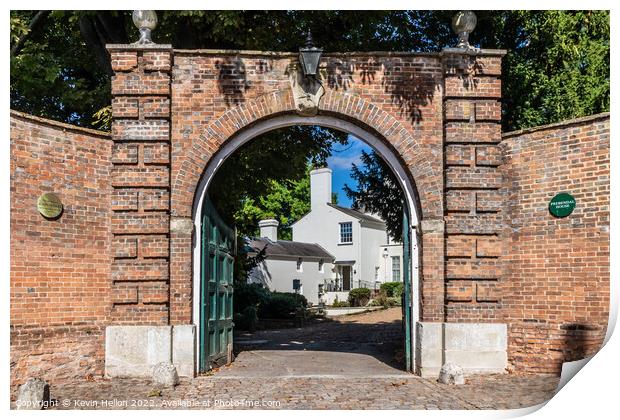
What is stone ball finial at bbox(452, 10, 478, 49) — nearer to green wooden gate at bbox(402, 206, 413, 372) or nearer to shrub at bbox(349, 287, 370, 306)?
green wooden gate at bbox(402, 206, 413, 372)

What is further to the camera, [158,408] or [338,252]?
[338,252]

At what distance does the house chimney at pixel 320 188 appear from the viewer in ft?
124

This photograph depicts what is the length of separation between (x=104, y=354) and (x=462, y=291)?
5190 mm

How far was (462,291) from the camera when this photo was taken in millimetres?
8461

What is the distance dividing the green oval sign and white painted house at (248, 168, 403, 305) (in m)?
23.8

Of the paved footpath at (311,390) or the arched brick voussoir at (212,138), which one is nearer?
the paved footpath at (311,390)

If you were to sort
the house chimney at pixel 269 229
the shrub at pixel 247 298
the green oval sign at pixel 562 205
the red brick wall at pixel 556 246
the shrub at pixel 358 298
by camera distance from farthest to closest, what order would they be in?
the house chimney at pixel 269 229, the shrub at pixel 358 298, the shrub at pixel 247 298, the green oval sign at pixel 562 205, the red brick wall at pixel 556 246

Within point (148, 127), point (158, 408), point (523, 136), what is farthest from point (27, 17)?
point (523, 136)

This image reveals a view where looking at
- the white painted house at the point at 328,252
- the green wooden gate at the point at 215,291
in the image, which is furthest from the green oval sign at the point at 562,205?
the white painted house at the point at 328,252

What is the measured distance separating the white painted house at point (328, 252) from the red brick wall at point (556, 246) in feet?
76.8

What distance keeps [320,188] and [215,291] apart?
29.0 m

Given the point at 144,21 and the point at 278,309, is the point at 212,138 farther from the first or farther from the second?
the point at 278,309

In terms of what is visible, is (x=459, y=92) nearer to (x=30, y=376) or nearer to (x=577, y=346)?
(x=577, y=346)

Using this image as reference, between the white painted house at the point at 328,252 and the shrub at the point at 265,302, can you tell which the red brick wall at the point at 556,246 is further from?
the white painted house at the point at 328,252
